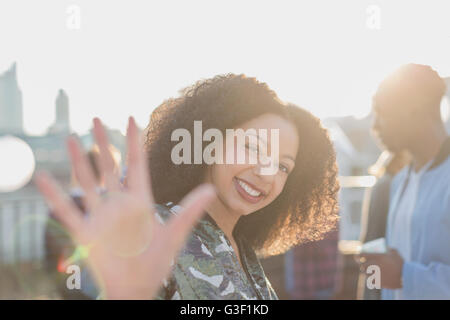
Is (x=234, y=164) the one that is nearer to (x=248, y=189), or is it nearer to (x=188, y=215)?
(x=248, y=189)

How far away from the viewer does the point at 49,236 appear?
11.8 feet

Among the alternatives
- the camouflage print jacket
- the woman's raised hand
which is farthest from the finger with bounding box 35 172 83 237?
the camouflage print jacket

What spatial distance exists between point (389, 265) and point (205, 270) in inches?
46.3

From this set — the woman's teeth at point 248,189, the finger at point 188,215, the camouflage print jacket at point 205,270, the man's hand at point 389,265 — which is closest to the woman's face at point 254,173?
the woman's teeth at point 248,189

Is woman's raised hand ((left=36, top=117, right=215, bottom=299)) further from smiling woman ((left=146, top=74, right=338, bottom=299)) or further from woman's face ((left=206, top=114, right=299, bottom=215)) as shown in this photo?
woman's face ((left=206, top=114, right=299, bottom=215))

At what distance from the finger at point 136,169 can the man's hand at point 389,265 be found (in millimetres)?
1485

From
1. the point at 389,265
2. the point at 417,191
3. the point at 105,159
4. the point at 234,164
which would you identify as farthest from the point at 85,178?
the point at 417,191

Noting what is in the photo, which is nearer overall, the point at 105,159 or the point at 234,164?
the point at 105,159

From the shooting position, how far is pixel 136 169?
2.26 feet

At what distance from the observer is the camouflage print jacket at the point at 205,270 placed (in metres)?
0.93
